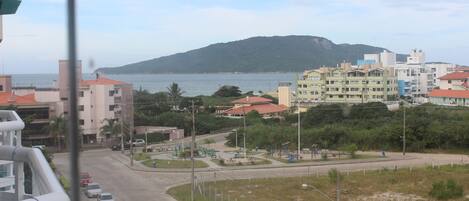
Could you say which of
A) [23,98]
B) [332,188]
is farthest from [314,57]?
[332,188]

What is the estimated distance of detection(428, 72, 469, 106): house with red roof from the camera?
31684 mm

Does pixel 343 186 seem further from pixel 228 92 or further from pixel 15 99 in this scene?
pixel 228 92

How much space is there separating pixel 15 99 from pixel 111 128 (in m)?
3.76

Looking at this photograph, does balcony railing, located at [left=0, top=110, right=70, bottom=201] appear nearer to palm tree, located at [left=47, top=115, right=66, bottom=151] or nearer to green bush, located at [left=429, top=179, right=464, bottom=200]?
green bush, located at [left=429, top=179, right=464, bottom=200]

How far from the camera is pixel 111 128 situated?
75.2ft

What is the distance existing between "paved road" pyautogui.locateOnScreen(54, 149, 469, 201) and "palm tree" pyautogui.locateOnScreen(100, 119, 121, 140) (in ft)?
9.33

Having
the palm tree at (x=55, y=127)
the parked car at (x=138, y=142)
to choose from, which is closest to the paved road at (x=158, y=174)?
the palm tree at (x=55, y=127)

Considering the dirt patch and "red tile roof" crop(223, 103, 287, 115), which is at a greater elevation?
"red tile roof" crop(223, 103, 287, 115)

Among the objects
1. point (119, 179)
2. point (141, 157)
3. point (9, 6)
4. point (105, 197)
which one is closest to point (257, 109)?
point (141, 157)

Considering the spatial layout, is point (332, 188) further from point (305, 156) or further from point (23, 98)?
point (23, 98)

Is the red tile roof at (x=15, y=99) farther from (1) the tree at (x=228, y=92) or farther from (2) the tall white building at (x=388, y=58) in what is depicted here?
(2) the tall white building at (x=388, y=58)

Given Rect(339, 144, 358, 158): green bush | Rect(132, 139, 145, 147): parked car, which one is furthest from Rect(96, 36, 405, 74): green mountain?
Rect(339, 144, 358, 158): green bush

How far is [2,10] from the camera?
5.32 metres

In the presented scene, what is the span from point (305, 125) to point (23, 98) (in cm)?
1202
